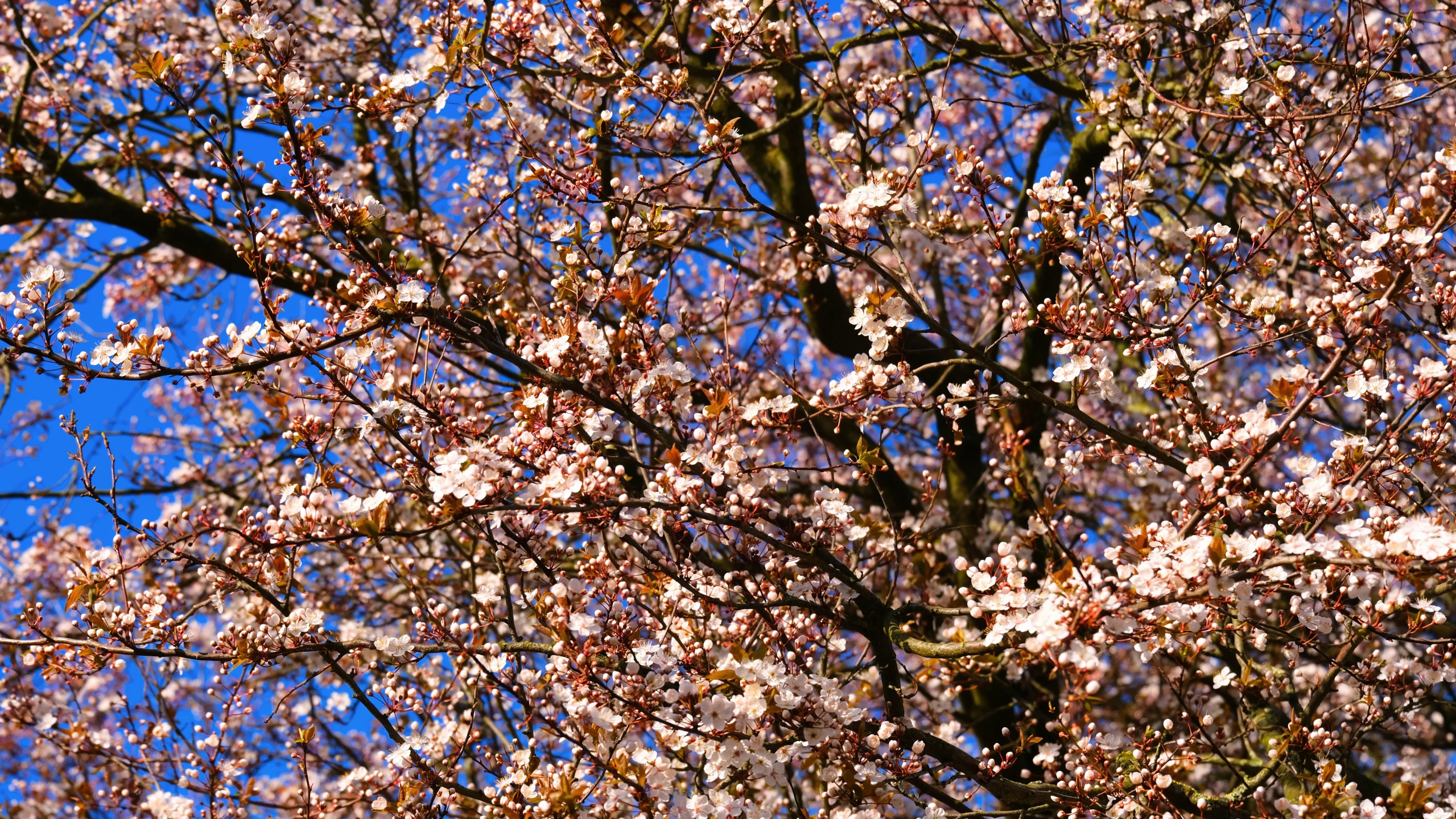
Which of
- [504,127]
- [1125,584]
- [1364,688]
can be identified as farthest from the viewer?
[504,127]

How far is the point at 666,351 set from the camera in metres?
3.65

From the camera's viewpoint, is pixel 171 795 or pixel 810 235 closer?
pixel 810 235

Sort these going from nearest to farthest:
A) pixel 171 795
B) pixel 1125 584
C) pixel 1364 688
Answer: pixel 1125 584
pixel 1364 688
pixel 171 795

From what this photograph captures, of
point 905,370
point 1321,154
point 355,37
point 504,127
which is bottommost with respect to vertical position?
point 905,370

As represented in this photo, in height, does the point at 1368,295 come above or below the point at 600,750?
A: above

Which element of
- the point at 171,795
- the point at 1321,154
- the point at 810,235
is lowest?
the point at 171,795

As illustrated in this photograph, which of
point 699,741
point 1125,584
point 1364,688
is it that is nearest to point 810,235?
point 1125,584

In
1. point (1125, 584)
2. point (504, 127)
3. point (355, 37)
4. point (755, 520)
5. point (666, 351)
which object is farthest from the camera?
point (355, 37)

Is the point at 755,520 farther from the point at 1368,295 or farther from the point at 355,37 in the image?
the point at 355,37

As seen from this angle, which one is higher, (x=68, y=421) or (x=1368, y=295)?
(x=1368, y=295)

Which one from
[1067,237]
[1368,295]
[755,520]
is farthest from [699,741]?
[1368,295]

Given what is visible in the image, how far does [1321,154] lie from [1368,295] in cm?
88

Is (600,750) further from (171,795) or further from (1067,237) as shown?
(171,795)

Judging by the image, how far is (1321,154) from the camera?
3.70 meters
